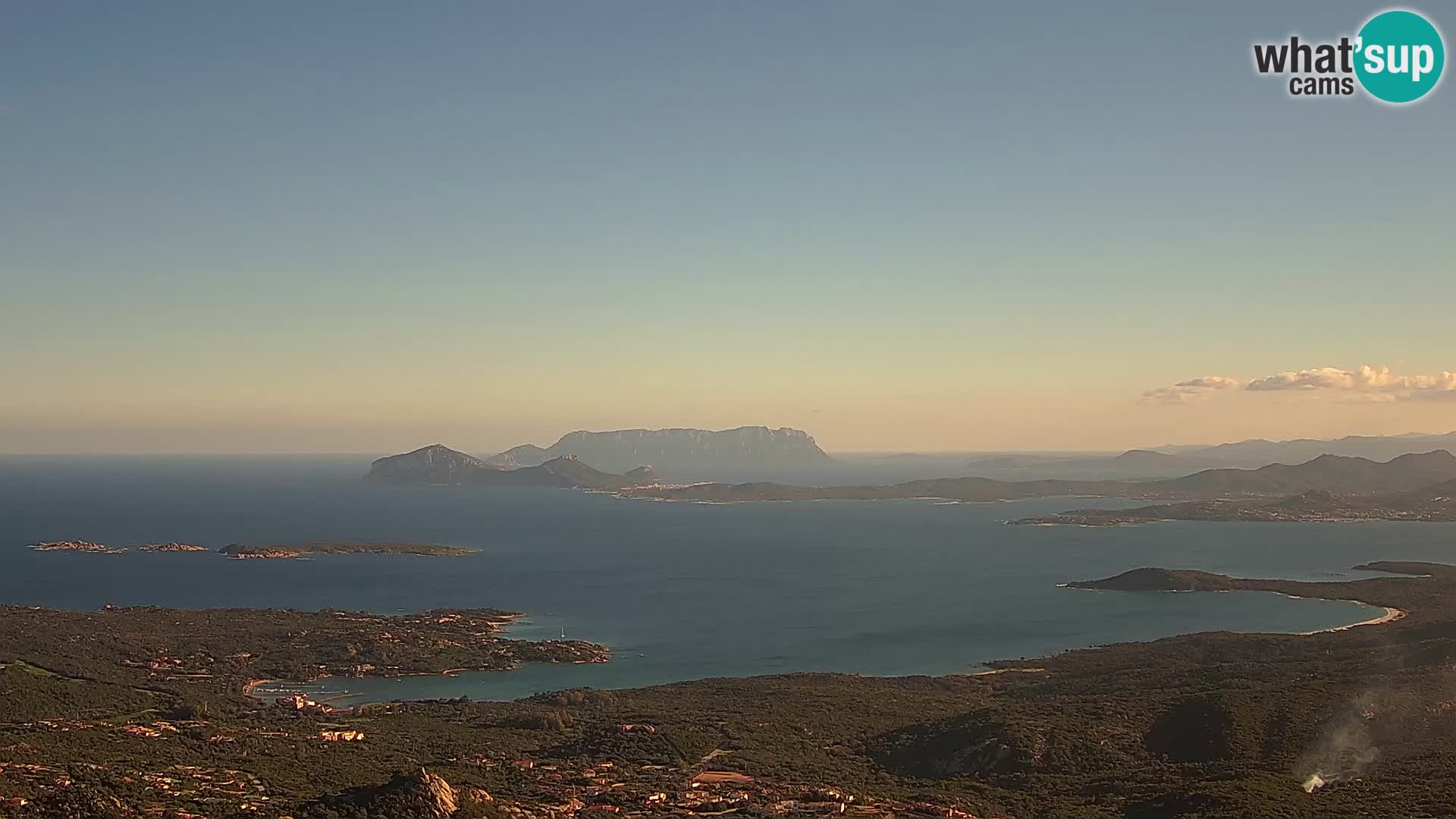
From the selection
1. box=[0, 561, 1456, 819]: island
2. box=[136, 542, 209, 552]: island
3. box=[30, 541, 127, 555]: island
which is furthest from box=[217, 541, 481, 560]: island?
box=[0, 561, 1456, 819]: island

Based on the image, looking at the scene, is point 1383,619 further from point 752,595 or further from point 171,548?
point 171,548

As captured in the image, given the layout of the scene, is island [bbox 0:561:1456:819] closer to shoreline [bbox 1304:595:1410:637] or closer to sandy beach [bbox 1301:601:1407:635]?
shoreline [bbox 1304:595:1410:637]

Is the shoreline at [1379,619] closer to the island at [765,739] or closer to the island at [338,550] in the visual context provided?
the island at [765,739]

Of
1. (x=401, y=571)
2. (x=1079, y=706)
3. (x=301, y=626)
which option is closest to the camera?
(x=1079, y=706)

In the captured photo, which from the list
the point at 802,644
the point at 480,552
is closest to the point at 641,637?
the point at 802,644

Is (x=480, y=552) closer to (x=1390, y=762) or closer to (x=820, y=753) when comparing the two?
(x=820, y=753)

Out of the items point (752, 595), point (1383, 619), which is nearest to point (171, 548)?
point (752, 595)
